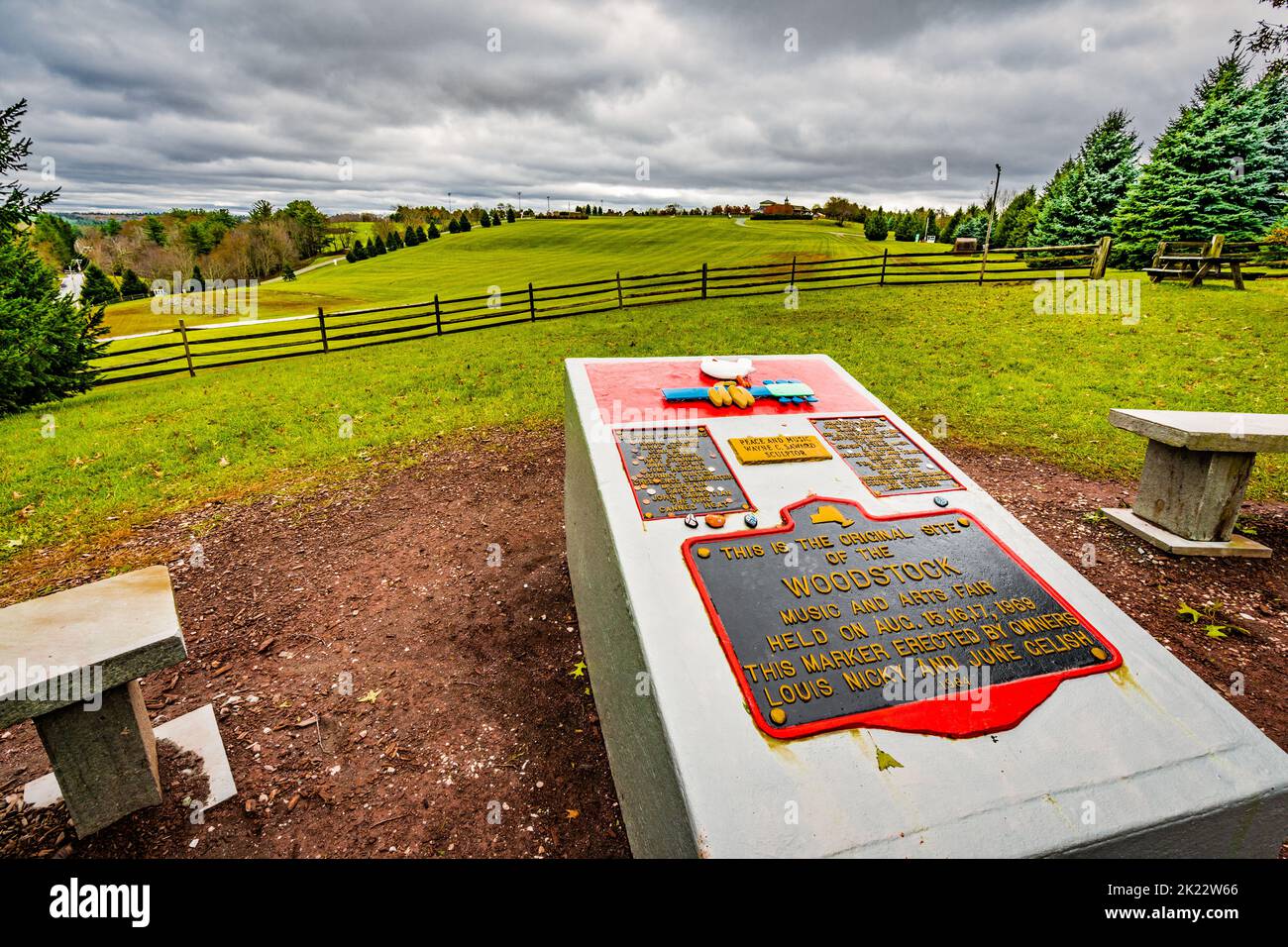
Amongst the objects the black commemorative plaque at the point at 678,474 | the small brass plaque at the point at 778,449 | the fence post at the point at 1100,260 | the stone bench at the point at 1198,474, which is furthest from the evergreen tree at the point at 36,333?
the fence post at the point at 1100,260

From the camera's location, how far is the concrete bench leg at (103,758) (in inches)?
111

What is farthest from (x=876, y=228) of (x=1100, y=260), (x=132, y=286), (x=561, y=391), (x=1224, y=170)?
(x=132, y=286)

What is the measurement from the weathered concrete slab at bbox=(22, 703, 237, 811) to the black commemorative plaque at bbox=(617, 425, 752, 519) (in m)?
3.02

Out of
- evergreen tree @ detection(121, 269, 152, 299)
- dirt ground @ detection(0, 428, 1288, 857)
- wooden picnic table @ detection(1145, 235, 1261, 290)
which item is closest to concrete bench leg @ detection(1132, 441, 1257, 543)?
dirt ground @ detection(0, 428, 1288, 857)

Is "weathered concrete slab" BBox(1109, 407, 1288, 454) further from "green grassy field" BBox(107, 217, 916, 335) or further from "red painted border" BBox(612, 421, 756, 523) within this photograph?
"green grassy field" BBox(107, 217, 916, 335)

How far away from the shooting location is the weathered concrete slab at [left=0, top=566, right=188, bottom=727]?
244 cm

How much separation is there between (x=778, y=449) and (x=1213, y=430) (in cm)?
449

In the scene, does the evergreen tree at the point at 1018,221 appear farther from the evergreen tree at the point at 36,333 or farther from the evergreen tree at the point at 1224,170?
the evergreen tree at the point at 36,333

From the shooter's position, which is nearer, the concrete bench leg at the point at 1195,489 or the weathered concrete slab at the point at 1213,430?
the weathered concrete slab at the point at 1213,430

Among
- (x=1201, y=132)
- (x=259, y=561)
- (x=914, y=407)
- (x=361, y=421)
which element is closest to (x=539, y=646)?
(x=259, y=561)

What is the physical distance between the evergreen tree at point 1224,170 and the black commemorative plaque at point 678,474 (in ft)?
96.3

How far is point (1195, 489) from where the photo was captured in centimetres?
543
